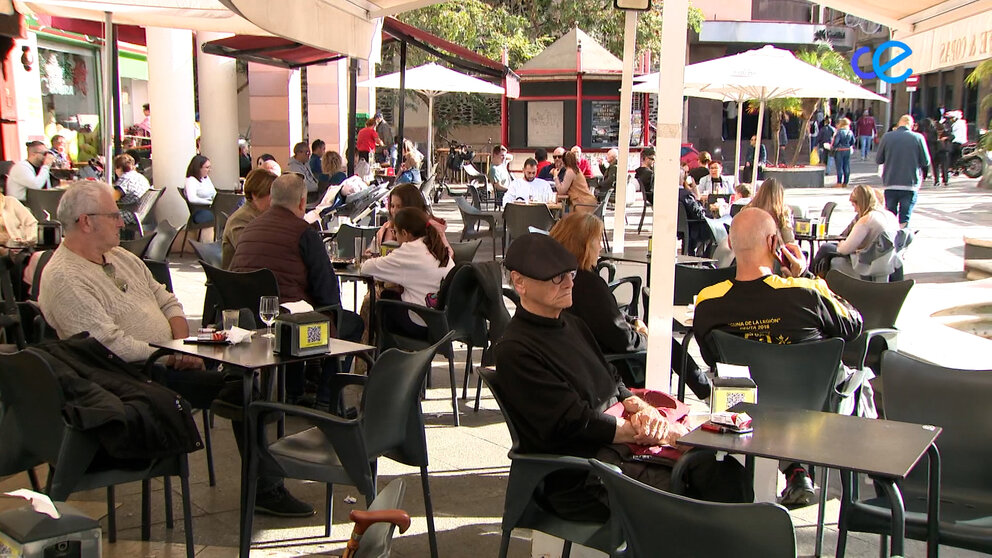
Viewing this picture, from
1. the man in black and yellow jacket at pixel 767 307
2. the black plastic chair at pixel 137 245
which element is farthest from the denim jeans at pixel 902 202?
the black plastic chair at pixel 137 245

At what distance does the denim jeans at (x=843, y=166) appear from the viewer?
24.9 meters

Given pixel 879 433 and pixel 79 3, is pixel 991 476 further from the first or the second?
pixel 79 3

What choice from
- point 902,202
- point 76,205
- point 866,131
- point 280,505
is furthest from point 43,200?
point 866,131

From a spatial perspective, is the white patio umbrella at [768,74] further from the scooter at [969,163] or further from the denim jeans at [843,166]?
the scooter at [969,163]

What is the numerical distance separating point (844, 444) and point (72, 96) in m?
21.0

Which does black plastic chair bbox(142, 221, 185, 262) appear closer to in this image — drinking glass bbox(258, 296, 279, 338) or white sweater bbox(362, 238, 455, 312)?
white sweater bbox(362, 238, 455, 312)

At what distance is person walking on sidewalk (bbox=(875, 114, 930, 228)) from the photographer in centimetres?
1270

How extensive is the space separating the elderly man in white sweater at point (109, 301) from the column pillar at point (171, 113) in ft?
26.5

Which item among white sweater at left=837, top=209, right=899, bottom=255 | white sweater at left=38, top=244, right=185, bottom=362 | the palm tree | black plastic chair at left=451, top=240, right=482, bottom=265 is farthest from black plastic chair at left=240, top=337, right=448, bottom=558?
the palm tree

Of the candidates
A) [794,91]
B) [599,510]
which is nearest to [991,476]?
[599,510]

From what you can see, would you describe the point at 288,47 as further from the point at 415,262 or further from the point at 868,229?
the point at 868,229

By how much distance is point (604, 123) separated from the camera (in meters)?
22.9

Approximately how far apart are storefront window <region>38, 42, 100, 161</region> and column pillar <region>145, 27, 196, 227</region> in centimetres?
620

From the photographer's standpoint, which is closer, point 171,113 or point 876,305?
point 876,305
